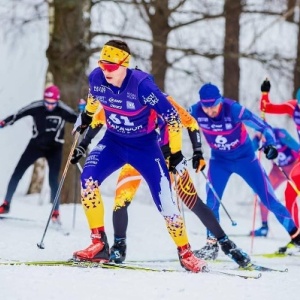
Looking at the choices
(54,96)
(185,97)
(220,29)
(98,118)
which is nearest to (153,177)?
(98,118)

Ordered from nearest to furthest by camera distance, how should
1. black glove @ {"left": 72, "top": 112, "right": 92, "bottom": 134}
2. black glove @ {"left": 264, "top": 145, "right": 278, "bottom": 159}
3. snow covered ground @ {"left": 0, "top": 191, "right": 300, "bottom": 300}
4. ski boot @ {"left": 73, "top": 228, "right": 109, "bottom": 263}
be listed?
snow covered ground @ {"left": 0, "top": 191, "right": 300, "bottom": 300} < ski boot @ {"left": 73, "top": 228, "right": 109, "bottom": 263} < black glove @ {"left": 72, "top": 112, "right": 92, "bottom": 134} < black glove @ {"left": 264, "top": 145, "right": 278, "bottom": 159}

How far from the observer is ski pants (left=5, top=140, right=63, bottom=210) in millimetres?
9297

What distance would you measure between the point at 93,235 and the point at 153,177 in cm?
66

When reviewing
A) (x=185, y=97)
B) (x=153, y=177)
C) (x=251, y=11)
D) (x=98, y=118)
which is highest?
(x=251, y=11)

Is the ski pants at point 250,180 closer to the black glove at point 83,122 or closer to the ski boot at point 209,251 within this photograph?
the ski boot at point 209,251

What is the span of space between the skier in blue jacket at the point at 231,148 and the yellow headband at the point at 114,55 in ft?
5.86

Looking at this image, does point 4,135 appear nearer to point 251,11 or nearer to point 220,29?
point 220,29

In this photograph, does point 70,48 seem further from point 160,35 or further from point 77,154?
Result: point 77,154

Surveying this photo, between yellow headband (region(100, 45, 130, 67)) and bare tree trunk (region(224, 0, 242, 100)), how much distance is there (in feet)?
25.2

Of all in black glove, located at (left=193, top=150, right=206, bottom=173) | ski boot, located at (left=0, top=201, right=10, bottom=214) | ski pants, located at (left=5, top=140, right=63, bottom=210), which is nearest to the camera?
black glove, located at (left=193, top=150, right=206, bottom=173)

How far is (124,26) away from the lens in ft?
42.9

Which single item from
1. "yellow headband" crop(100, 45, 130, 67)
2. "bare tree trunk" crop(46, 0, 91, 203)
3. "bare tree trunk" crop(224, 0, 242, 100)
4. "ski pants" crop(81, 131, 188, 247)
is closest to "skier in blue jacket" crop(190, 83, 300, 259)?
"ski pants" crop(81, 131, 188, 247)

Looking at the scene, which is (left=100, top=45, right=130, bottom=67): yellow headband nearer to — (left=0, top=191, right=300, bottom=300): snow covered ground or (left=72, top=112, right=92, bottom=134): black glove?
(left=72, top=112, right=92, bottom=134): black glove

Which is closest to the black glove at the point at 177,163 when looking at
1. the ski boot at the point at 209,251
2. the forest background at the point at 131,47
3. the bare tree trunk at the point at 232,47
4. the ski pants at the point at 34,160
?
the ski boot at the point at 209,251
